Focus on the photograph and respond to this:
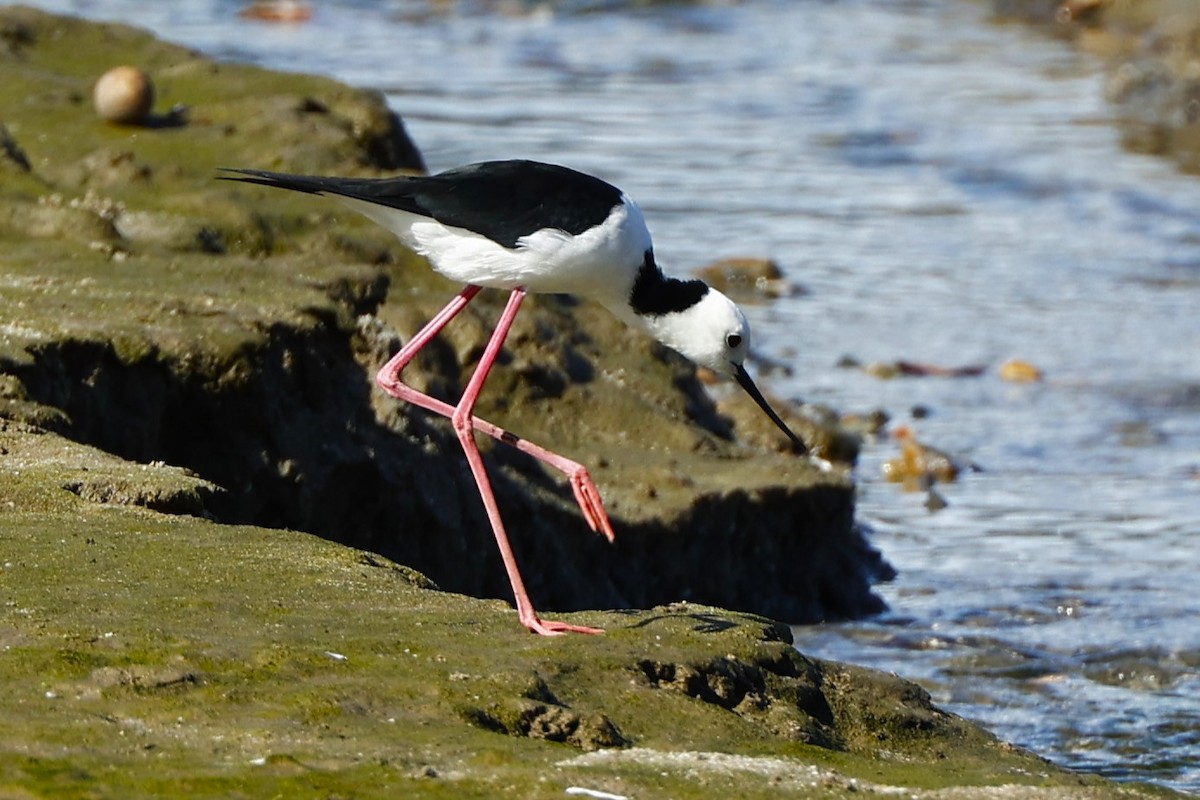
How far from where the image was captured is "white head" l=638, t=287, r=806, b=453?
5582 millimetres

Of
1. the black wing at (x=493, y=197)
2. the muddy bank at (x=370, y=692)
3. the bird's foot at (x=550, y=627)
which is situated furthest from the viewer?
the black wing at (x=493, y=197)

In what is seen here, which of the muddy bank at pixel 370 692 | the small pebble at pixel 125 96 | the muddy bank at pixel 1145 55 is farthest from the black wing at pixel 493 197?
the muddy bank at pixel 1145 55

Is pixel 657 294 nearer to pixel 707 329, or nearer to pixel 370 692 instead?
pixel 707 329

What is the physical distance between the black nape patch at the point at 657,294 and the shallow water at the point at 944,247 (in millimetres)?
1798

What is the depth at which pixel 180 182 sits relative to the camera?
7.91 metres

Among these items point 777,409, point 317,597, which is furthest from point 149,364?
point 777,409

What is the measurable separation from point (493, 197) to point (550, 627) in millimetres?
1339

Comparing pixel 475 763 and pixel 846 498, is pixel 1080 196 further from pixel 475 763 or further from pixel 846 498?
pixel 475 763

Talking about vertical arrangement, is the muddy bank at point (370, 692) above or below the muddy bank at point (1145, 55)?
below

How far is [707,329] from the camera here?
5.60 meters

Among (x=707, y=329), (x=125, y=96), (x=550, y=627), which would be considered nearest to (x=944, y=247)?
(x=125, y=96)

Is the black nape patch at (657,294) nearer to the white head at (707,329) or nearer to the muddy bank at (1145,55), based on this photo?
the white head at (707,329)

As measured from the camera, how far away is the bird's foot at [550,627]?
14.3 ft

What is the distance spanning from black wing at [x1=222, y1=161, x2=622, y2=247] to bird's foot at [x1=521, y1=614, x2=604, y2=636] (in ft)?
3.77
